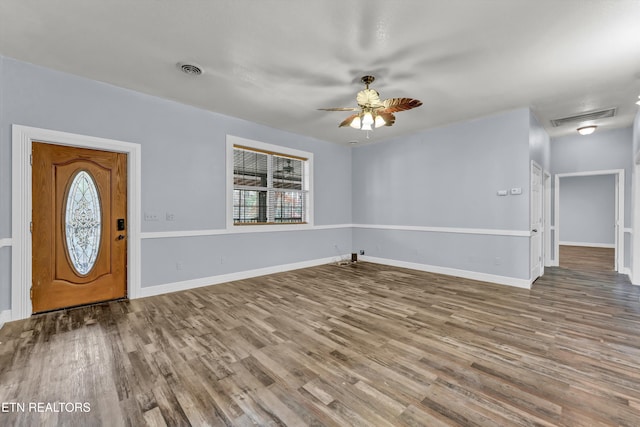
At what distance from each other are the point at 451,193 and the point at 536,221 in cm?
154

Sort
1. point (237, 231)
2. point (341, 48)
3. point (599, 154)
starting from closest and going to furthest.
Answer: point (341, 48) → point (237, 231) → point (599, 154)

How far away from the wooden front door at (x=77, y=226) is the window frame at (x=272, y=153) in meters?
1.50

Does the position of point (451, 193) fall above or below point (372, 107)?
below

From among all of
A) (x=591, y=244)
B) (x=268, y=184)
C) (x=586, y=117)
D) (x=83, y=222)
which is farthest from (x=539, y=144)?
(x=83, y=222)

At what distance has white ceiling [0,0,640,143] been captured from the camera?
2.23 meters

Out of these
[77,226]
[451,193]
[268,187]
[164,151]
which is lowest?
[77,226]

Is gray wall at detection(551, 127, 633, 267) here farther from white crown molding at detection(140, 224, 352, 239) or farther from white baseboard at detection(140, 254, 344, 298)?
white baseboard at detection(140, 254, 344, 298)

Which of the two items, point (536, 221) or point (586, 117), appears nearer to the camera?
point (586, 117)

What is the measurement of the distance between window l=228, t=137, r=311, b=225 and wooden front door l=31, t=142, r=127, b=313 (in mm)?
1723

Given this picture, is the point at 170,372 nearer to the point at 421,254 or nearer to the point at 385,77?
the point at 385,77

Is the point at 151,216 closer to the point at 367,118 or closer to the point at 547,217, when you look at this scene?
the point at 367,118

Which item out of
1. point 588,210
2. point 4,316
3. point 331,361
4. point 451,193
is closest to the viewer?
point 331,361

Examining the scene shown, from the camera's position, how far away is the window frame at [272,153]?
474 cm

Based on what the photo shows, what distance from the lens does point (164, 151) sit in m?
4.05
